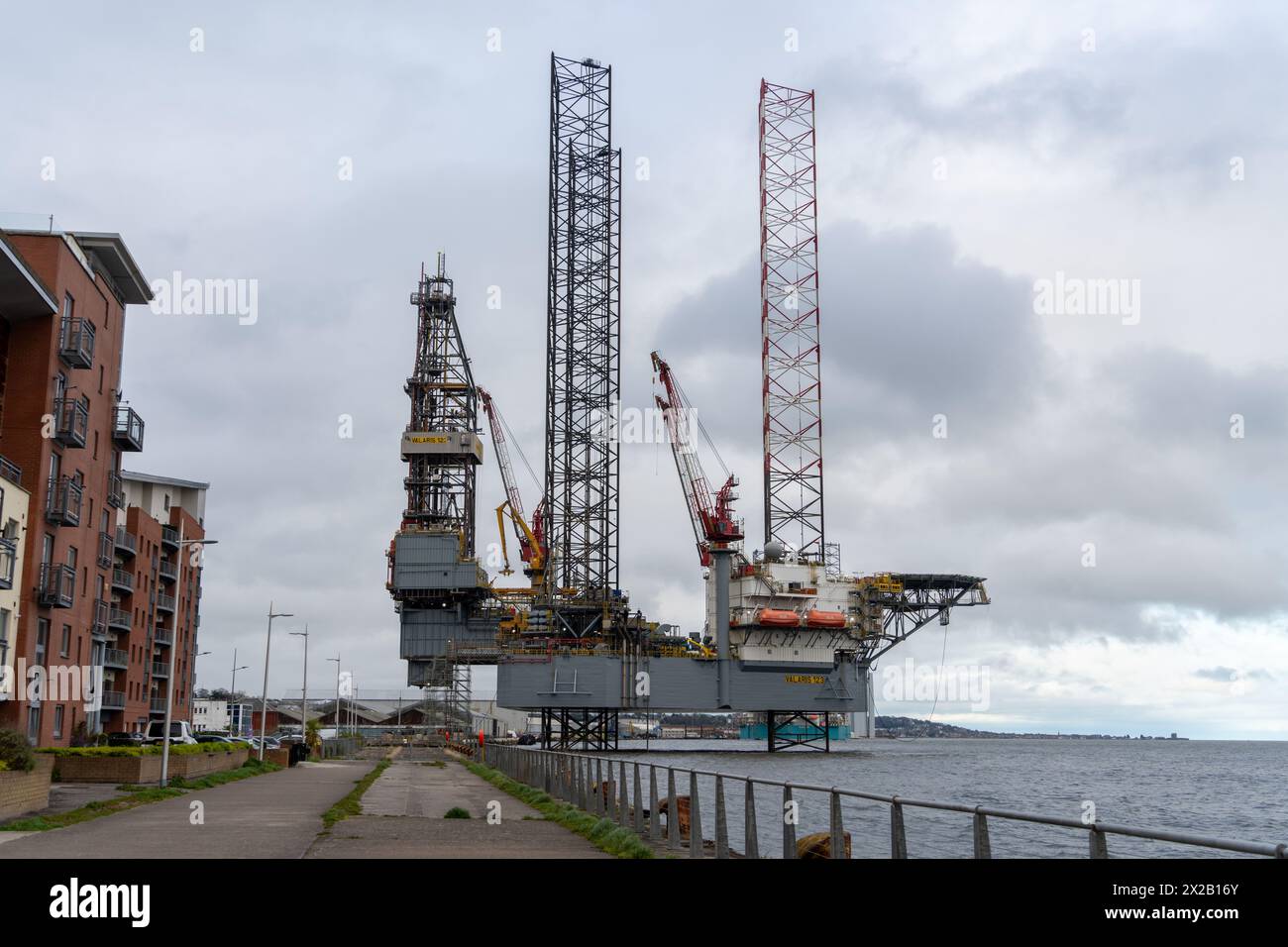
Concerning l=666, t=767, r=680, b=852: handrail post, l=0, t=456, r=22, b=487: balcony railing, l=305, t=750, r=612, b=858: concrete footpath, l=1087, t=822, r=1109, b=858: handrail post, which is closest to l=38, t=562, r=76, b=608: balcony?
l=0, t=456, r=22, b=487: balcony railing

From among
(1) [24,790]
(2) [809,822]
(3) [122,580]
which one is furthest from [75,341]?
(2) [809,822]

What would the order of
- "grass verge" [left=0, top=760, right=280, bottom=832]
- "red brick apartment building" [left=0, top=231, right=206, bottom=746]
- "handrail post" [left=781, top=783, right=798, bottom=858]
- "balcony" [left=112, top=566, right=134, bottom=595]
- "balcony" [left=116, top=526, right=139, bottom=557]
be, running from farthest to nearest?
"balcony" [left=112, top=566, right=134, bottom=595] < "balcony" [left=116, top=526, right=139, bottom=557] < "red brick apartment building" [left=0, top=231, right=206, bottom=746] < "grass verge" [left=0, top=760, right=280, bottom=832] < "handrail post" [left=781, top=783, right=798, bottom=858]

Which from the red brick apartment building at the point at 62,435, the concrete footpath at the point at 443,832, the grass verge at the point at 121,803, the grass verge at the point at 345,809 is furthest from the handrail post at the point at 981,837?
the red brick apartment building at the point at 62,435

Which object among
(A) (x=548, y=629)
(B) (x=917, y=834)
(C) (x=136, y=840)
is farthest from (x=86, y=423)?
(A) (x=548, y=629)

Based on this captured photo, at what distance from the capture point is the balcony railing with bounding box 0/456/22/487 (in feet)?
141

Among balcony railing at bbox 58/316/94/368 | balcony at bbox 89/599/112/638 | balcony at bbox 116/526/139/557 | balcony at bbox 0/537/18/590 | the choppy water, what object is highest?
balcony railing at bbox 58/316/94/368

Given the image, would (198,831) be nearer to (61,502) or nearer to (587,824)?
(587,824)

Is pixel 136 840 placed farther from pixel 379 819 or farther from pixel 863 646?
pixel 863 646

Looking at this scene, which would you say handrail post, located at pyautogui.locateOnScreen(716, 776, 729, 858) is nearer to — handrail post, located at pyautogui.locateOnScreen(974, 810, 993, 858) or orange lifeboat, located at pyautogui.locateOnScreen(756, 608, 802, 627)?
handrail post, located at pyautogui.locateOnScreen(974, 810, 993, 858)

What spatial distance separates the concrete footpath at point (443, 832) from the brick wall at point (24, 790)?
6.47m

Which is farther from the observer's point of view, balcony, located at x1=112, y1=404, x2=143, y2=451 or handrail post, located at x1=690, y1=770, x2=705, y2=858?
balcony, located at x1=112, y1=404, x2=143, y2=451

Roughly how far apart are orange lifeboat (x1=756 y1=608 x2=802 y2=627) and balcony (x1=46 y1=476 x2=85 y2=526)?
2775 inches
